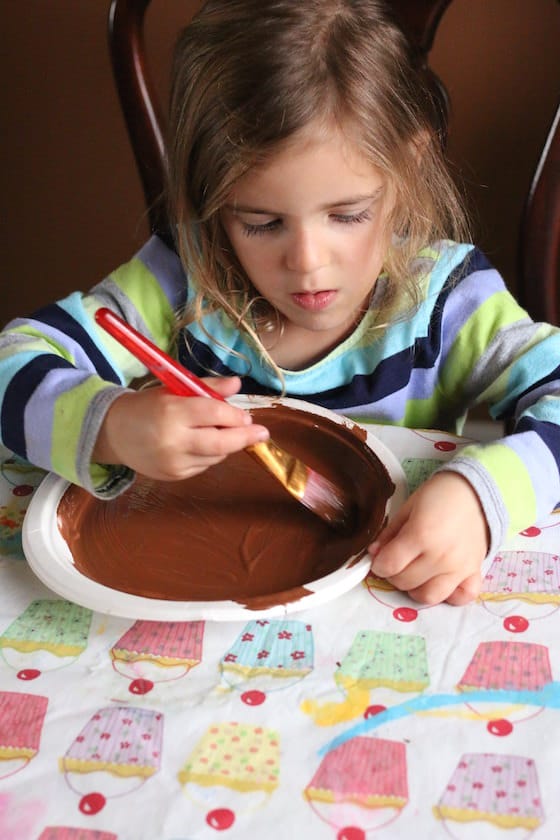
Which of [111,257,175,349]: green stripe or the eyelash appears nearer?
the eyelash

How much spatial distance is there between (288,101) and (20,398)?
0.37 meters

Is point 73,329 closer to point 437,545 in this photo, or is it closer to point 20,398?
point 20,398

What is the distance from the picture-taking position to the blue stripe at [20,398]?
2.71ft

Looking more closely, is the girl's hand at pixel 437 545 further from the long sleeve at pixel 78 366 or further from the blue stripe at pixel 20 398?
the blue stripe at pixel 20 398

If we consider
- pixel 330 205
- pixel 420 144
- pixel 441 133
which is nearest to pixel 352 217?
pixel 330 205

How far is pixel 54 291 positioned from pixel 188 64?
3.65 feet

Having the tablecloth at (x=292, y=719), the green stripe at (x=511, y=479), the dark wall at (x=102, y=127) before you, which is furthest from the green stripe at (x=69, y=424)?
the dark wall at (x=102, y=127)

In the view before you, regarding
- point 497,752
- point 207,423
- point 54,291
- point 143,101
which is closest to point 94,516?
point 207,423

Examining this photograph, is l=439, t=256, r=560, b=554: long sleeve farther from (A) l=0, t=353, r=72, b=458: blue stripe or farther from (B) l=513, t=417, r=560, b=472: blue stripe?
(A) l=0, t=353, r=72, b=458: blue stripe

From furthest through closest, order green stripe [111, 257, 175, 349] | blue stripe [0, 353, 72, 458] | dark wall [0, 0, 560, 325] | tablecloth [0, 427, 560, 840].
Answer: dark wall [0, 0, 560, 325]
green stripe [111, 257, 175, 349]
blue stripe [0, 353, 72, 458]
tablecloth [0, 427, 560, 840]

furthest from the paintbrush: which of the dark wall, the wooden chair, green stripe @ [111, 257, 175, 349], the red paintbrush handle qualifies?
the dark wall

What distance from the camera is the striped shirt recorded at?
774mm

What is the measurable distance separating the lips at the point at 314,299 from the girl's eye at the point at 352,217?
0.08 metres

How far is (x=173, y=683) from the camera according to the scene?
0.59 metres
